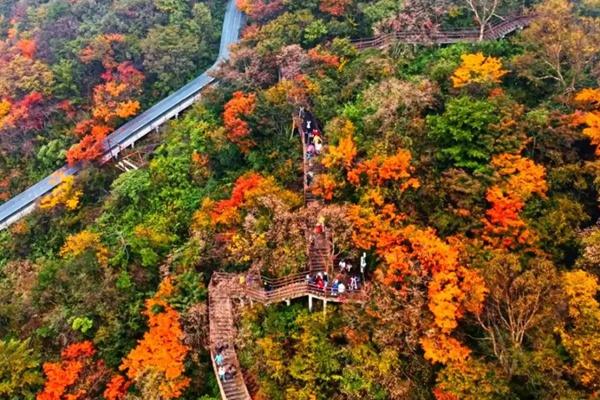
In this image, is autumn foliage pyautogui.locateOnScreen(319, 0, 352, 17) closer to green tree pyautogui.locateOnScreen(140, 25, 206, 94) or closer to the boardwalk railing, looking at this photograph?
the boardwalk railing

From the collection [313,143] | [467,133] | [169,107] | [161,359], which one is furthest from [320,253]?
[169,107]

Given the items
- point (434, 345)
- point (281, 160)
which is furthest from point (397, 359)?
point (281, 160)

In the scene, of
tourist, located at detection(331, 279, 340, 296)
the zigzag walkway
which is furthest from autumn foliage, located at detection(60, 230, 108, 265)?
tourist, located at detection(331, 279, 340, 296)

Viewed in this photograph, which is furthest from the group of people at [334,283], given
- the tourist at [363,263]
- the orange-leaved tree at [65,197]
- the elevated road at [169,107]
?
A: the orange-leaved tree at [65,197]

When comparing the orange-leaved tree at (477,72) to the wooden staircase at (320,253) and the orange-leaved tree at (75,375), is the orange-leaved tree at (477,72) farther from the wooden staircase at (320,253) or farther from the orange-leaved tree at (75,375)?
the orange-leaved tree at (75,375)

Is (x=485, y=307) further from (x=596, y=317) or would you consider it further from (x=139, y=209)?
(x=139, y=209)
